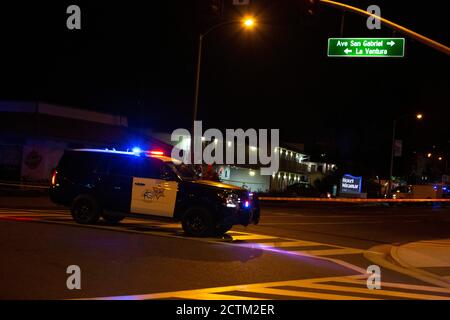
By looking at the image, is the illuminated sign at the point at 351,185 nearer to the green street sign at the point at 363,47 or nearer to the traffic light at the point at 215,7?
the green street sign at the point at 363,47

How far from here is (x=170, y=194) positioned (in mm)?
14633

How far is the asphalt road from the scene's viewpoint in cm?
855

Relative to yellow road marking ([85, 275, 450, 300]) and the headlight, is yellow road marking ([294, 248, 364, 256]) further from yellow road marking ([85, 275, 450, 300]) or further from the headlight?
yellow road marking ([85, 275, 450, 300])

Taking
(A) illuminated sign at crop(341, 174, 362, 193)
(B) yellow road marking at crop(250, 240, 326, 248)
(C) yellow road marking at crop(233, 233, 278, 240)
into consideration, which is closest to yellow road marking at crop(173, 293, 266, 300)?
(B) yellow road marking at crop(250, 240, 326, 248)

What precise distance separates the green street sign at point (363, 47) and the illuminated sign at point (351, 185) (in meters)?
33.2

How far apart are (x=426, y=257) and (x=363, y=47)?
6.78 metres

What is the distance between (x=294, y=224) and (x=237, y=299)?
1328 cm

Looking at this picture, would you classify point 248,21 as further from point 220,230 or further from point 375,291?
point 375,291

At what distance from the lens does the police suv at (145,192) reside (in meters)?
14.5

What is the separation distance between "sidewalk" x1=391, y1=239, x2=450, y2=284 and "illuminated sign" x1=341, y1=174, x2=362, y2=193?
3281 cm

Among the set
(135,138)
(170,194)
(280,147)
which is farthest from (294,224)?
(280,147)

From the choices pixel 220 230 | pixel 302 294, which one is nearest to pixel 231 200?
pixel 220 230

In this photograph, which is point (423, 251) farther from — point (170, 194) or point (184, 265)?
point (184, 265)

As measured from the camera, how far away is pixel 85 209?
1518 cm
